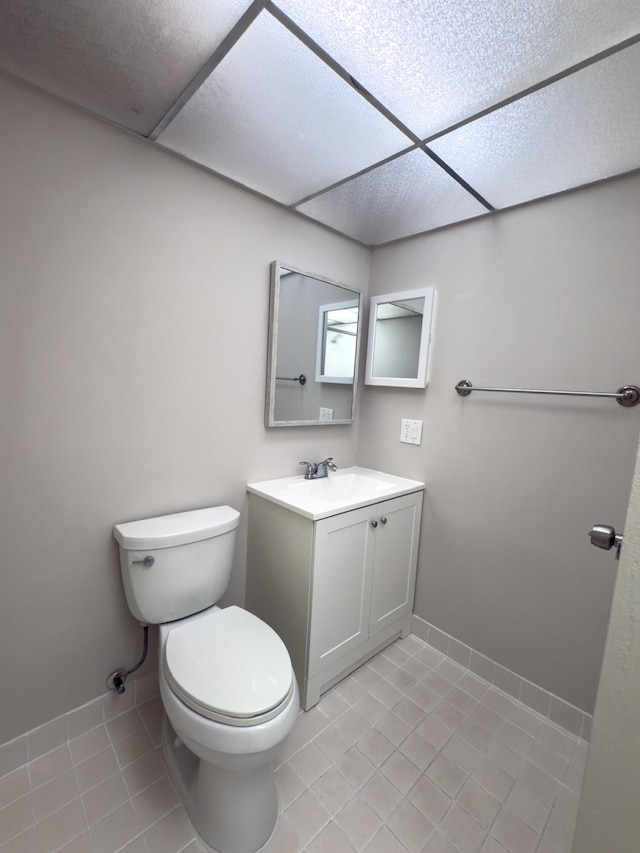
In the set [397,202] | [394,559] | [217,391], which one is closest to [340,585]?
[394,559]

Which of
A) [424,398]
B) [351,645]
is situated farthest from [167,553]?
[424,398]

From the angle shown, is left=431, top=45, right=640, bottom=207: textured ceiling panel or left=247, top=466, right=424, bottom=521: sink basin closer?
left=431, top=45, right=640, bottom=207: textured ceiling panel

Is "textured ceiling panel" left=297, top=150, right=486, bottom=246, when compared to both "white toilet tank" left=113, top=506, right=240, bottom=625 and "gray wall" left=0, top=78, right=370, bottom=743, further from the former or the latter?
"white toilet tank" left=113, top=506, right=240, bottom=625

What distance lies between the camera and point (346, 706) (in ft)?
5.02

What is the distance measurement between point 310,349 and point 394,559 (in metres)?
1.12

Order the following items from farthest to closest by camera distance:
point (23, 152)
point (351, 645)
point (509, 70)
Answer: point (351, 645) < point (23, 152) < point (509, 70)

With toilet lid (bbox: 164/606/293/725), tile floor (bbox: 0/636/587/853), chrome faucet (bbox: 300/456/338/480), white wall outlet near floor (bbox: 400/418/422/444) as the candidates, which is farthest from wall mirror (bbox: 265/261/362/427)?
tile floor (bbox: 0/636/587/853)

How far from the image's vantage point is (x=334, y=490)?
1.93m

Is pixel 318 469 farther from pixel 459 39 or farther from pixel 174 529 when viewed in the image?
pixel 459 39

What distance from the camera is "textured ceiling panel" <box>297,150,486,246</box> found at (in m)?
1.37

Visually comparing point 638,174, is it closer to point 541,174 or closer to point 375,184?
→ point 541,174

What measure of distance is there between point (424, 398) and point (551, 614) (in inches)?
42.3

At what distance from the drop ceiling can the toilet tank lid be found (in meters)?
1.35

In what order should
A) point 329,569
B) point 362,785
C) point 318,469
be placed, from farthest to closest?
point 318,469, point 329,569, point 362,785
